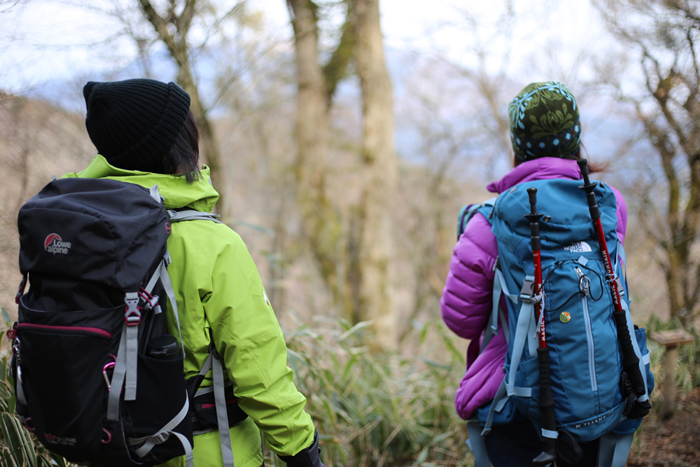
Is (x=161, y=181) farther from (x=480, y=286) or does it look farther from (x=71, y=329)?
(x=480, y=286)

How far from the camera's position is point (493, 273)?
1530 mm

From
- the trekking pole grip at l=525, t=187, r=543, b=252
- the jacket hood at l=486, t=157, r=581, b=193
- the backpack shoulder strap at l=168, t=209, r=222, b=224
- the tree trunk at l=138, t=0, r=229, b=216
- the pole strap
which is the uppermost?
the tree trunk at l=138, t=0, r=229, b=216

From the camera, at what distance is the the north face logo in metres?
1.41

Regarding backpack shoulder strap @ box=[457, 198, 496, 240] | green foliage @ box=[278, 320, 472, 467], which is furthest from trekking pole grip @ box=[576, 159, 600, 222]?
green foliage @ box=[278, 320, 472, 467]

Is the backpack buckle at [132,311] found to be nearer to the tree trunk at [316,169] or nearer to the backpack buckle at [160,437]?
the backpack buckle at [160,437]

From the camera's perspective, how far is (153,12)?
2531 millimetres

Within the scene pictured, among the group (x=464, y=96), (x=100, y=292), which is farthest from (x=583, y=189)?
(x=464, y=96)

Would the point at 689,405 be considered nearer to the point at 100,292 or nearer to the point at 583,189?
the point at 583,189

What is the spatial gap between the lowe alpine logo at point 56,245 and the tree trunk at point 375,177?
530 centimetres

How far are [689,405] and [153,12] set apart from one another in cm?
381

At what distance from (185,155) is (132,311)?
451 mm

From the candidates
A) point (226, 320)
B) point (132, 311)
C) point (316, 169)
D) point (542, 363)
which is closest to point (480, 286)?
point (542, 363)

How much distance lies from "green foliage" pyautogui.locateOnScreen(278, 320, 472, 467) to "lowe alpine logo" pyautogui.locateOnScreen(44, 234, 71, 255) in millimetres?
1579

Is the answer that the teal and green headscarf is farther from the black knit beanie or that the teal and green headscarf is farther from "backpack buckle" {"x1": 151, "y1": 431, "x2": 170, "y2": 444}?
"backpack buckle" {"x1": 151, "y1": 431, "x2": 170, "y2": 444}
